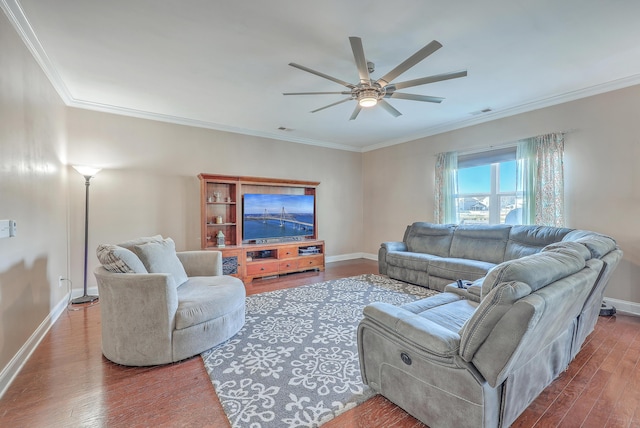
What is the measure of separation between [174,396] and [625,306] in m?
5.00

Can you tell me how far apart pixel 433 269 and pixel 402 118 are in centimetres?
256

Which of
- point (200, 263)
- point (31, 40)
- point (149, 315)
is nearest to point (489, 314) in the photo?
point (149, 315)

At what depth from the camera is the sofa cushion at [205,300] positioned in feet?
7.80

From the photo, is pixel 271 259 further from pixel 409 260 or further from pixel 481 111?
pixel 481 111

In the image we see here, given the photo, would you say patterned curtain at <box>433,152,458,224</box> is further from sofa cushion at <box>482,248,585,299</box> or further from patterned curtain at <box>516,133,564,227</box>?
sofa cushion at <box>482,248,585,299</box>

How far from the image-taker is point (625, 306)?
346 cm

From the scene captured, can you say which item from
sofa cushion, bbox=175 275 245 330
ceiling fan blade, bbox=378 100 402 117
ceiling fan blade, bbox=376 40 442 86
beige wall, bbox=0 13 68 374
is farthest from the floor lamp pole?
ceiling fan blade, bbox=376 40 442 86

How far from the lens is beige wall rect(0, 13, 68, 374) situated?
6.99 feet

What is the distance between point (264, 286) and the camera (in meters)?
4.58

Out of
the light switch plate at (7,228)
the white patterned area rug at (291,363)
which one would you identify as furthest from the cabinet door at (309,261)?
the light switch plate at (7,228)

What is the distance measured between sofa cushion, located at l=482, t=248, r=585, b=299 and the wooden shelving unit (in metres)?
3.99

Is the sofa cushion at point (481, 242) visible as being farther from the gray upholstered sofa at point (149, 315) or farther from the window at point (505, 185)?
the gray upholstered sofa at point (149, 315)

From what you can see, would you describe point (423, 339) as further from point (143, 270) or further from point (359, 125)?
point (359, 125)

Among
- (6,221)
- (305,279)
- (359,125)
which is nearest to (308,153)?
(359,125)
